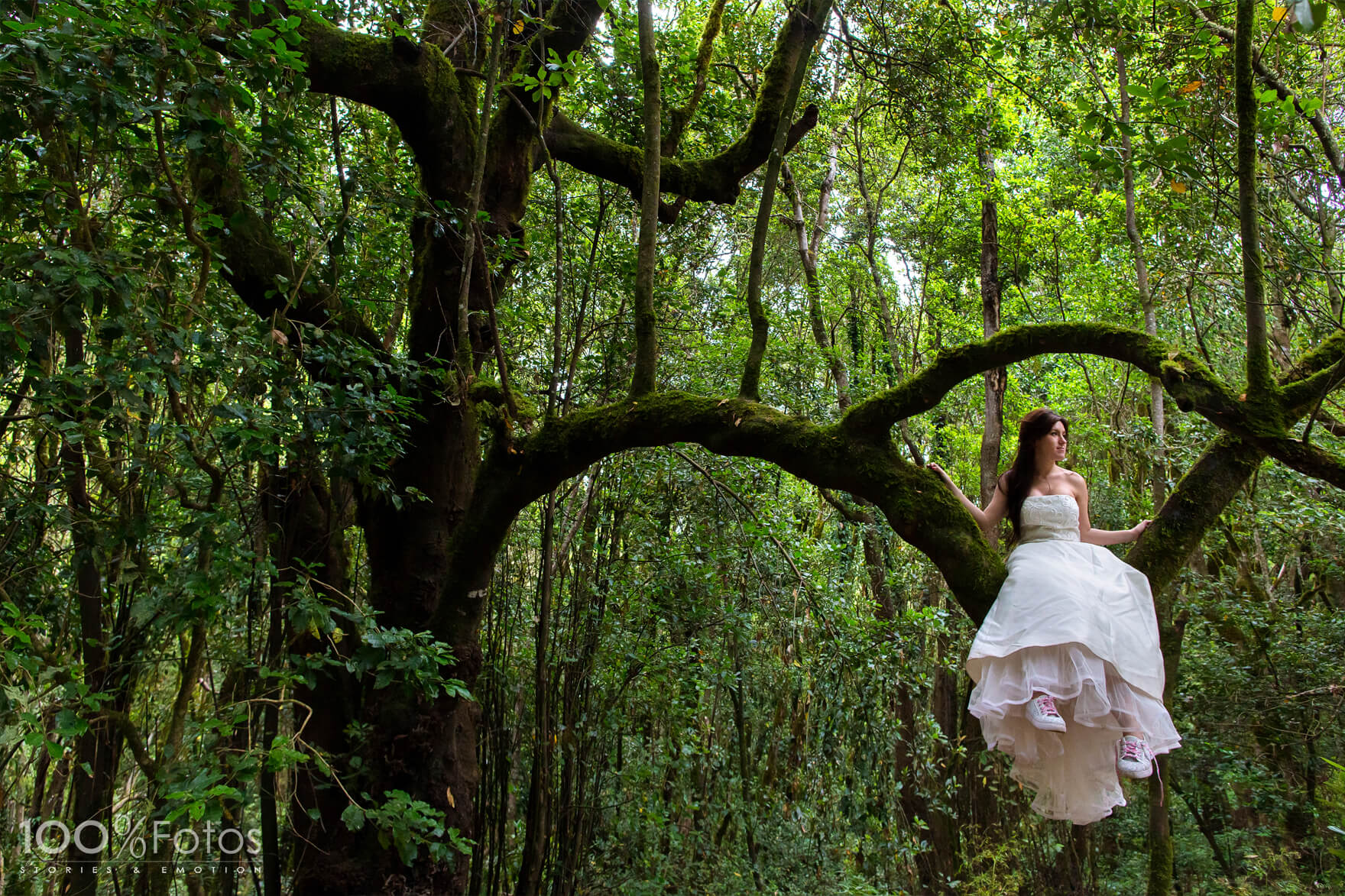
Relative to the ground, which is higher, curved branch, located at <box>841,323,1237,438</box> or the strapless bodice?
curved branch, located at <box>841,323,1237,438</box>

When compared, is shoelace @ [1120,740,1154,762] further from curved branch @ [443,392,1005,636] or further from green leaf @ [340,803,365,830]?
green leaf @ [340,803,365,830]

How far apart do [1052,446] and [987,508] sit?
0.33 metres

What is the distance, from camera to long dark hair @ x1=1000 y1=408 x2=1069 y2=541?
2.86 metres

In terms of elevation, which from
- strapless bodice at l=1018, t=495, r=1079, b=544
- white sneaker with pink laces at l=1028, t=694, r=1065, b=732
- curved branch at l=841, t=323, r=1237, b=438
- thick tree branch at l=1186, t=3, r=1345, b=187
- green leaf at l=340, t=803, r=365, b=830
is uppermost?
thick tree branch at l=1186, t=3, r=1345, b=187

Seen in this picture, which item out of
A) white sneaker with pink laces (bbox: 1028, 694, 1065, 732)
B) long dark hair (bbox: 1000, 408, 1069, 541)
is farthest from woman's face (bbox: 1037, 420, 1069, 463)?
white sneaker with pink laces (bbox: 1028, 694, 1065, 732)

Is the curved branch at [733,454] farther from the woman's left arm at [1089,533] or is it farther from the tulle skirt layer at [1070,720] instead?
the woman's left arm at [1089,533]

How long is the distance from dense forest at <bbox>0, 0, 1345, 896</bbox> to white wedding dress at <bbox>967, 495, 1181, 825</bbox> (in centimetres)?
15

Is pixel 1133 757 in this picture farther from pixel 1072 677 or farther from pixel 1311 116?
pixel 1311 116

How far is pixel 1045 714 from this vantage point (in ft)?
6.87

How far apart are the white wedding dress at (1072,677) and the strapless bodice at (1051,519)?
303 mm

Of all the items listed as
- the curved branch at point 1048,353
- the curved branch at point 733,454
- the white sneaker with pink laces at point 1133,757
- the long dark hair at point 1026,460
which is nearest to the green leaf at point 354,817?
the curved branch at point 733,454

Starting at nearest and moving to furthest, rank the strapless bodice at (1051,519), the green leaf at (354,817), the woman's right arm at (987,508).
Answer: the green leaf at (354,817)
the woman's right arm at (987,508)
the strapless bodice at (1051,519)

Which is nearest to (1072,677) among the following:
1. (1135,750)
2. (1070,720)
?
(1070,720)

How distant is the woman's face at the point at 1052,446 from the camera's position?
2881mm
